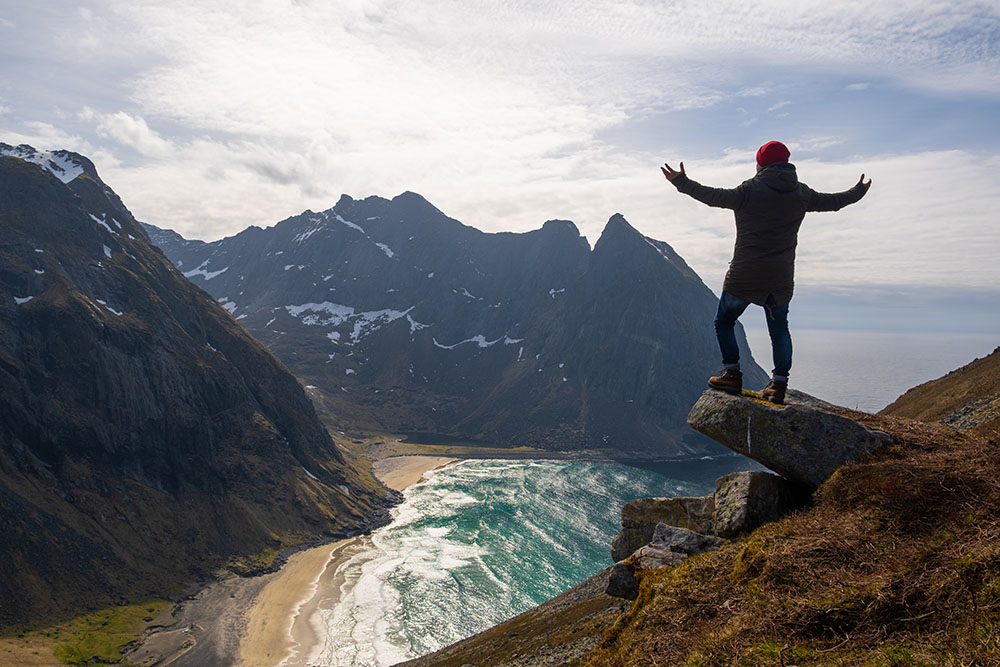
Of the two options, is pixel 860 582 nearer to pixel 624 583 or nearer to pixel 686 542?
pixel 686 542

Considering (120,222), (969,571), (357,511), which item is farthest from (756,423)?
(120,222)

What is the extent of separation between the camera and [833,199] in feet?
39.0

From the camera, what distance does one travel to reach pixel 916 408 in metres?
37.8

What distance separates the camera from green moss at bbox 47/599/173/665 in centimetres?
6962

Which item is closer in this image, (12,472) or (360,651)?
(360,651)

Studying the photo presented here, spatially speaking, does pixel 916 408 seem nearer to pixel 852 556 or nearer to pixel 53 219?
pixel 852 556

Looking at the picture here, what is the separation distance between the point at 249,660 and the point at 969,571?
84.3 meters

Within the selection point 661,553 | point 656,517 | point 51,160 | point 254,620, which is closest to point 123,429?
point 254,620

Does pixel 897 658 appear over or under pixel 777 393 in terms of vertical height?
under

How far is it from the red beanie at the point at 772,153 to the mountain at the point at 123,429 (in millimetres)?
102086

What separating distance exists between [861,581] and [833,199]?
8202mm

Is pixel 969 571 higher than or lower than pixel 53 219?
lower

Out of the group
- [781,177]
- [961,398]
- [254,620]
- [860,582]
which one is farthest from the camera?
[254,620]

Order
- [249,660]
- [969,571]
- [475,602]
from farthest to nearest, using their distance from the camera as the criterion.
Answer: [475,602] < [249,660] < [969,571]
